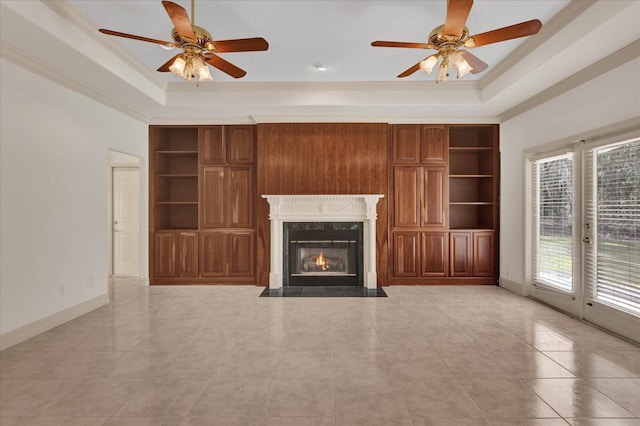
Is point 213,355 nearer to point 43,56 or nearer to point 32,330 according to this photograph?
point 32,330

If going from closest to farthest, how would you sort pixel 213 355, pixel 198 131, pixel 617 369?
1. pixel 617 369
2. pixel 213 355
3. pixel 198 131

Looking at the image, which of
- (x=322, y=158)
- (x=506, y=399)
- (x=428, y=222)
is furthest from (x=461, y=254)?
(x=506, y=399)

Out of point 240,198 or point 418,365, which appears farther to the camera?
point 240,198

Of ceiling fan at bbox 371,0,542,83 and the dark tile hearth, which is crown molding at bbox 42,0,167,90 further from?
the dark tile hearth

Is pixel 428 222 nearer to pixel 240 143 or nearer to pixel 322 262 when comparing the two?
pixel 322 262

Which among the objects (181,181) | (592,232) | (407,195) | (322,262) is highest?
(181,181)

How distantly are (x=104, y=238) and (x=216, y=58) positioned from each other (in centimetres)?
314

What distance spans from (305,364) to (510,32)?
3.05 metres

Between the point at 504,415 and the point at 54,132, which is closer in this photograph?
the point at 504,415

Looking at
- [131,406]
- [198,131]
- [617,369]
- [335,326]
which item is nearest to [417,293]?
[335,326]

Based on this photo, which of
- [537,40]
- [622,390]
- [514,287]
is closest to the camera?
[622,390]

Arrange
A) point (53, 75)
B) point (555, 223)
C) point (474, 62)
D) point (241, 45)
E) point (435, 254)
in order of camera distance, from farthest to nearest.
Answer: point (435, 254), point (555, 223), point (53, 75), point (474, 62), point (241, 45)

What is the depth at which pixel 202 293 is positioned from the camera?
525 cm

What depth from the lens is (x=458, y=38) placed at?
8.80 feet
